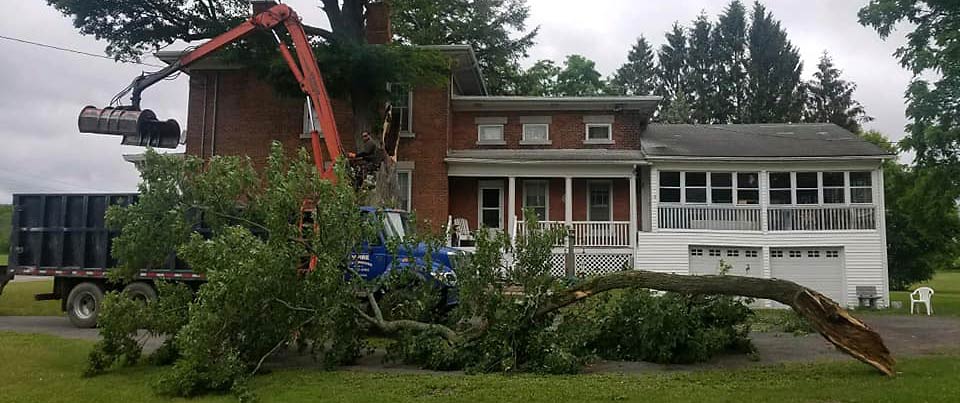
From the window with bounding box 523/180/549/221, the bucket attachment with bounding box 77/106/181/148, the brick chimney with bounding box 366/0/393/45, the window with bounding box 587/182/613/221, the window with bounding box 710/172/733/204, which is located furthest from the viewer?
the window with bounding box 523/180/549/221

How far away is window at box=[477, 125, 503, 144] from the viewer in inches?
878

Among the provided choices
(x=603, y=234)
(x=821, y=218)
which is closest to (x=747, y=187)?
(x=821, y=218)

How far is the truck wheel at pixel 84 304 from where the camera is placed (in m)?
13.5

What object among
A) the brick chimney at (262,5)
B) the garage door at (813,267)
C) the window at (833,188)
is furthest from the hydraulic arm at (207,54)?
the window at (833,188)

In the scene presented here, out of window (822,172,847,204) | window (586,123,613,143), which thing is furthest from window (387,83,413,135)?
window (822,172,847,204)

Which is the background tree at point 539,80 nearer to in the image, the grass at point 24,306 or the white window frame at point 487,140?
the white window frame at point 487,140

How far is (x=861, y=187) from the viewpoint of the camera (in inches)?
784

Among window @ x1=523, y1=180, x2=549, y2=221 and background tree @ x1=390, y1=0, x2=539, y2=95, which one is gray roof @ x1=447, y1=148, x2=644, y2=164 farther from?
background tree @ x1=390, y1=0, x2=539, y2=95

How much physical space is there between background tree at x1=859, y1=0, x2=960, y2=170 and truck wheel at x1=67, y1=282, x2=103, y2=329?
21232 mm

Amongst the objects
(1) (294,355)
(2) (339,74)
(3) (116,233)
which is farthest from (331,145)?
(1) (294,355)

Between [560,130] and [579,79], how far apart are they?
2148cm

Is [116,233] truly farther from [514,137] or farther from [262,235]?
[514,137]

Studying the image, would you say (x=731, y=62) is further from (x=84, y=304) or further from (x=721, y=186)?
(x=84, y=304)

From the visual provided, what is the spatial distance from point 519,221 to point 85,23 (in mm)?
13320
